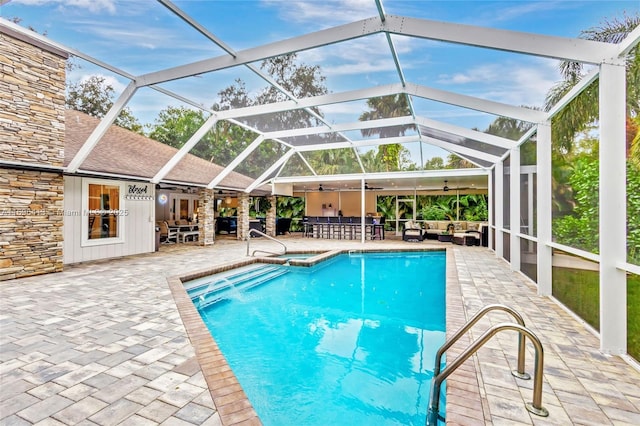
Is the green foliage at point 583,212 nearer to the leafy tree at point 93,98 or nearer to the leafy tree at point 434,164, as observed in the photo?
the leafy tree at point 434,164

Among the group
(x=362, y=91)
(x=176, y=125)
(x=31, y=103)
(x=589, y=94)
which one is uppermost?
(x=362, y=91)

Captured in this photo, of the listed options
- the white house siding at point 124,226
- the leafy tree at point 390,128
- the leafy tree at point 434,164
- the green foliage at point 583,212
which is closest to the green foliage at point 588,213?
the green foliage at point 583,212

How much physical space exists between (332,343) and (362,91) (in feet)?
17.5

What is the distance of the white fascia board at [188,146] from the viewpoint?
357 inches

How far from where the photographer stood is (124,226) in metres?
10.3

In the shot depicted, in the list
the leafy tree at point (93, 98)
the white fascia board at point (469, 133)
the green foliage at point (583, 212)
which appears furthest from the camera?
the white fascia board at point (469, 133)

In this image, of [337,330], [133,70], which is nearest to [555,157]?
[337,330]

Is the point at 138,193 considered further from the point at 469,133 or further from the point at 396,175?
the point at 469,133

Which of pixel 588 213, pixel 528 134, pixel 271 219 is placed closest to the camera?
pixel 588 213

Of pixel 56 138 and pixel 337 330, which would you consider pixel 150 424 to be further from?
pixel 56 138

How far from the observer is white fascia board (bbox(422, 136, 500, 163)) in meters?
10.0

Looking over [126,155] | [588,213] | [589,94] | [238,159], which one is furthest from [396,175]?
[126,155]

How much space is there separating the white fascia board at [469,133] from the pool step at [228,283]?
5.95m

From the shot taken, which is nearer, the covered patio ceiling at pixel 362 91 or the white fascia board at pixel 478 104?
the covered patio ceiling at pixel 362 91
